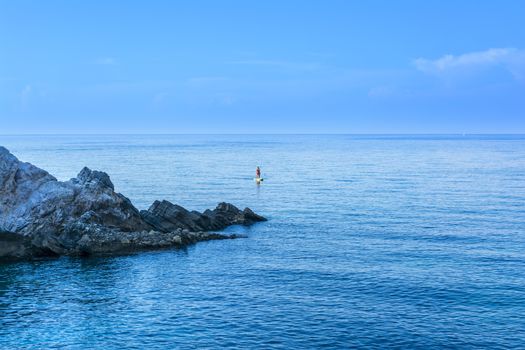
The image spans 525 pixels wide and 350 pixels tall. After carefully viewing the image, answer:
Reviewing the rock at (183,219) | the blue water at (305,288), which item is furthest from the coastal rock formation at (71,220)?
the blue water at (305,288)

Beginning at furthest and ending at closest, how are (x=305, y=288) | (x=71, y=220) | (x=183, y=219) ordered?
(x=183, y=219)
(x=71, y=220)
(x=305, y=288)

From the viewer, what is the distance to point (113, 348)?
4019 centimetres

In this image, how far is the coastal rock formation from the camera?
222 ft

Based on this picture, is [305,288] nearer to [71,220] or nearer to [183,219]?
[183,219]

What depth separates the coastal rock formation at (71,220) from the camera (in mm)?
67625

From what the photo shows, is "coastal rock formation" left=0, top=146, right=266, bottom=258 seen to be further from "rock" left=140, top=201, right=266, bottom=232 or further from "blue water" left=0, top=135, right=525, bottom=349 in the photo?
"blue water" left=0, top=135, right=525, bottom=349

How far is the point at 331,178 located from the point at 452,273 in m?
94.4

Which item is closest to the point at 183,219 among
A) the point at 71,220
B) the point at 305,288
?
the point at 71,220

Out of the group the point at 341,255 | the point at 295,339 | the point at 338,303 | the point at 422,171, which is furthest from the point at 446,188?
the point at 295,339

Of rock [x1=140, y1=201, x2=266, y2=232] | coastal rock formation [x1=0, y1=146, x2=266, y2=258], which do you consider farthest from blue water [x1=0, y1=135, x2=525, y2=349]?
rock [x1=140, y1=201, x2=266, y2=232]

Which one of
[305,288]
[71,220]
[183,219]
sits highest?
[71,220]

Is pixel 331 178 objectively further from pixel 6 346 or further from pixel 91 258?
pixel 6 346

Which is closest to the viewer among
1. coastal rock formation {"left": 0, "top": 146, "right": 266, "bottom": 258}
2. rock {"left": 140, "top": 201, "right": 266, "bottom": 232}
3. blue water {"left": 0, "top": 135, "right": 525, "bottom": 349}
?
blue water {"left": 0, "top": 135, "right": 525, "bottom": 349}

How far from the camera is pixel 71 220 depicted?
2793 inches
